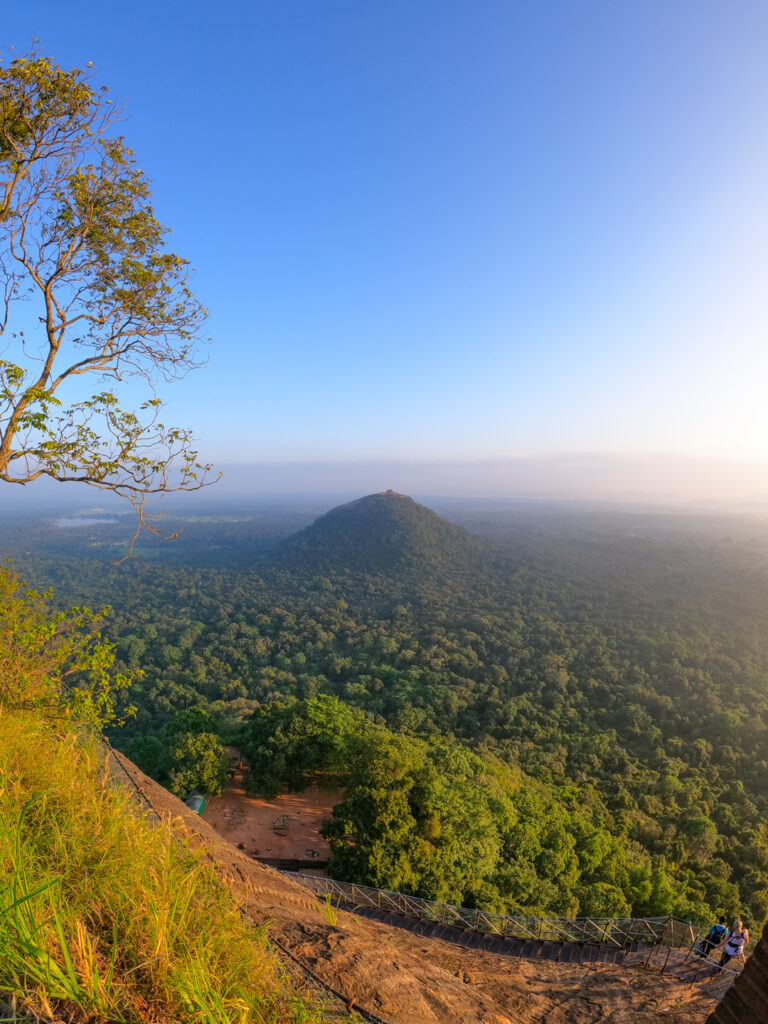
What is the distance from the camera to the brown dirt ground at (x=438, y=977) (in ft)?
12.9

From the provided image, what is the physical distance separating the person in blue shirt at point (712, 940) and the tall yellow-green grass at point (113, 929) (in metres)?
9.51

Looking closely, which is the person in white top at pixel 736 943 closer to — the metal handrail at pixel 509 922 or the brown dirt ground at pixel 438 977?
the brown dirt ground at pixel 438 977

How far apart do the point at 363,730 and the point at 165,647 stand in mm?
37970

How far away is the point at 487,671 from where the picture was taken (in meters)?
43.6

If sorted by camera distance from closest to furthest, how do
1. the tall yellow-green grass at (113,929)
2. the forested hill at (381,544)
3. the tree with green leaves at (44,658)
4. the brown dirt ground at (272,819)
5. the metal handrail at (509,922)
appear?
the tall yellow-green grass at (113,929), the tree with green leaves at (44,658), the metal handrail at (509,922), the brown dirt ground at (272,819), the forested hill at (381,544)

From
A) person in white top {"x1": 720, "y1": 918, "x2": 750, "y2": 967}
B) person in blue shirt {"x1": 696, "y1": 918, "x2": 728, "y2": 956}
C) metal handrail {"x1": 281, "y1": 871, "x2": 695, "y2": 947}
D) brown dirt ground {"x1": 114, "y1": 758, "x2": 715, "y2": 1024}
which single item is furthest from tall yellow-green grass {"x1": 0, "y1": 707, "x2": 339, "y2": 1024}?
person in blue shirt {"x1": 696, "y1": 918, "x2": 728, "y2": 956}

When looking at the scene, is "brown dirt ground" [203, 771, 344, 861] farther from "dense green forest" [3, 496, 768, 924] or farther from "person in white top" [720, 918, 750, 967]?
"person in white top" [720, 918, 750, 967]

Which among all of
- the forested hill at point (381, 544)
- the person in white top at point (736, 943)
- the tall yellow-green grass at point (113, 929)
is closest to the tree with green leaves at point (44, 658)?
the tall yellow-green grass at point (113, 929)

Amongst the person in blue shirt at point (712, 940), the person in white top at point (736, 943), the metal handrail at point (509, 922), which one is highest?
the person in white top at point (736, 943)

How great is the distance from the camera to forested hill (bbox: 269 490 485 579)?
94125 mm

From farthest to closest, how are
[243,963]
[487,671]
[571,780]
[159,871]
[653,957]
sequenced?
A: [487,671] < [571,780] < [653,957] < [159,871] < [243,963]

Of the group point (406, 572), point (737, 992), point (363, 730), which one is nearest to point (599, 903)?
point (363, 730)

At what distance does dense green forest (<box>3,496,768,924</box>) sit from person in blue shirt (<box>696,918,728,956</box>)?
5.04m

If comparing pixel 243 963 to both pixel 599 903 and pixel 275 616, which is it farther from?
pixel 275 616
